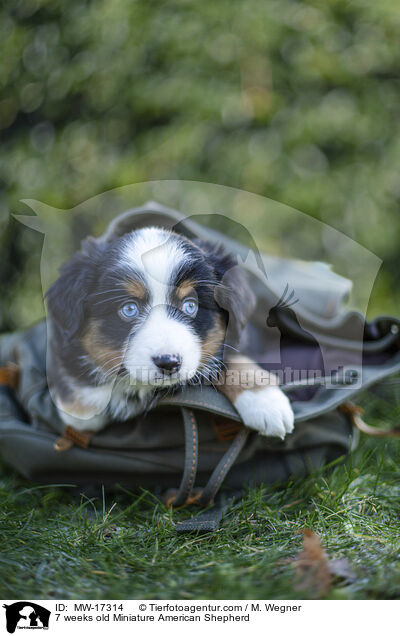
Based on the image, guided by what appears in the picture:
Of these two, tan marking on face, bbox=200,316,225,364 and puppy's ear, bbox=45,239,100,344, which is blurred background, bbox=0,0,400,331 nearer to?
puppy's ear, bbox=45,239,100,344

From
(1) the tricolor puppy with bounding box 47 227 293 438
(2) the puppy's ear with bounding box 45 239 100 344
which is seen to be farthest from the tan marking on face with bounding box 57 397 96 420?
(2) the puppy's ear with bounding box 45 239 100 344

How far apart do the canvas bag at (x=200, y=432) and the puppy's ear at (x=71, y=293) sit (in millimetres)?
184

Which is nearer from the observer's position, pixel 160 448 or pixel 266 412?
pixel 266 412

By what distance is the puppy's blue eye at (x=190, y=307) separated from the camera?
67.3 inches

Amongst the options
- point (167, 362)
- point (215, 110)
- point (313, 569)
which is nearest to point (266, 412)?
point (167, 362)

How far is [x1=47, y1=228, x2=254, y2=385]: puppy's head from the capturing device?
1.66m

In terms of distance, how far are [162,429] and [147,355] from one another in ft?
1.34

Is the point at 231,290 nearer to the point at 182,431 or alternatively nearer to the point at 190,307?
the point at 190,307

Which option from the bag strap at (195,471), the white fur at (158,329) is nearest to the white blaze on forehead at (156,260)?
the white fur at (158,329)

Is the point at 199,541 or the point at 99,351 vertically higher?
the point at 99,351

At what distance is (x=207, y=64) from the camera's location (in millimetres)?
3834
